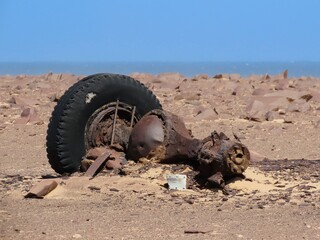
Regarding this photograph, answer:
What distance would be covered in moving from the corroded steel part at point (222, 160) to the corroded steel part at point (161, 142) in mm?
386

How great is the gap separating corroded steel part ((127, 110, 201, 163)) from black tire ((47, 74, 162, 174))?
547 millimetres

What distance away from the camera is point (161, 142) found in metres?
7.89

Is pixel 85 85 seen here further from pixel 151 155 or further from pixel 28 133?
pixel 28 133

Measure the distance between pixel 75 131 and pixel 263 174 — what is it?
1.86 metres

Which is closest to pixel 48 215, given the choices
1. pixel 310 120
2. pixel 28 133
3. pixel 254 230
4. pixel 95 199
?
pixel 95 199

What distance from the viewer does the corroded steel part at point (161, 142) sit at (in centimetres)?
786

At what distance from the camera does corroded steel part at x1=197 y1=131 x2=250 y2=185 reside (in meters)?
7.29

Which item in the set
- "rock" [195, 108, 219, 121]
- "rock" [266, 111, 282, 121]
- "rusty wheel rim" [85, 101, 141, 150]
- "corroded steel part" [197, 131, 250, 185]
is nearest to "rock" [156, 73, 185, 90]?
"rock" [195, 108, 219, 121]

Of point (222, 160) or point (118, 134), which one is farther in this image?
point (118, 134)

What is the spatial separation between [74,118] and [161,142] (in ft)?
2.94

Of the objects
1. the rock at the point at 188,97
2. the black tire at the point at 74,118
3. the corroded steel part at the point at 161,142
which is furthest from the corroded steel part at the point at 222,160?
the rock at the point at 188,97

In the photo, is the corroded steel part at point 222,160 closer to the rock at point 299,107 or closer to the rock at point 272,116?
the rock at point 272,116

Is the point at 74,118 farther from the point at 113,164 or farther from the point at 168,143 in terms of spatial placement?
the point at 168,143

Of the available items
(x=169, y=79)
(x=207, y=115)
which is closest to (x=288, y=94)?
(x=207, y=115)
